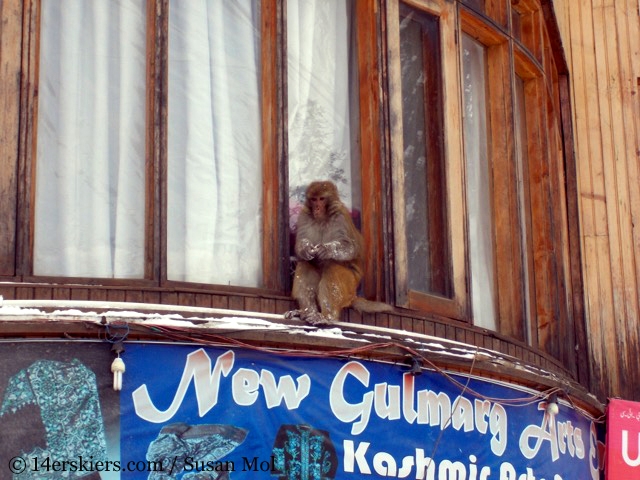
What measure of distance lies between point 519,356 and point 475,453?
61.0 inches

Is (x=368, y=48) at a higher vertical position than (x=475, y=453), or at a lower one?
→ higher

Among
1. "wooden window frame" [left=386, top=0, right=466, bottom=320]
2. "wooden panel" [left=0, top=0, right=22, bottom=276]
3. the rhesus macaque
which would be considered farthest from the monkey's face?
"wooden panel" [left=0, top=0, right=22, bottom=276]

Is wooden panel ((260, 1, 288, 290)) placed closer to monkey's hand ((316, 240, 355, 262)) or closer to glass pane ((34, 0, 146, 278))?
monkey's hand ((316, 240, 355, 262))

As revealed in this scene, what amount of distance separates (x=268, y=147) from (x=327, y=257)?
2.62ft

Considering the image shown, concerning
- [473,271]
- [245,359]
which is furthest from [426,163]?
[245,359]

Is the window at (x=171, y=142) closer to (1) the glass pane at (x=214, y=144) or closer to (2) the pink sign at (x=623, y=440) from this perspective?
(1) the glass pane at (x=214, y=144)

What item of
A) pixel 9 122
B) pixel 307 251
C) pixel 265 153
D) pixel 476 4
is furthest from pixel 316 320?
pixel 476 4

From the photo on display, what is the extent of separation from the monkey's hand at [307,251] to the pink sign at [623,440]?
327 centimetres

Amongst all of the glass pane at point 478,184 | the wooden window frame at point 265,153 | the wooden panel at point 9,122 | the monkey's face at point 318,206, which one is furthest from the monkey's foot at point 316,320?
the glass pane at point 478,184

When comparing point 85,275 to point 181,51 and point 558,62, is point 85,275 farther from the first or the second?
point 558,62

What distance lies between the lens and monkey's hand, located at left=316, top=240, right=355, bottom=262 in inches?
371

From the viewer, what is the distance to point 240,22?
9820 millimetres

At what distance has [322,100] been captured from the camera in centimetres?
1020

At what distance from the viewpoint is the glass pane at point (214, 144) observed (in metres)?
9.23
